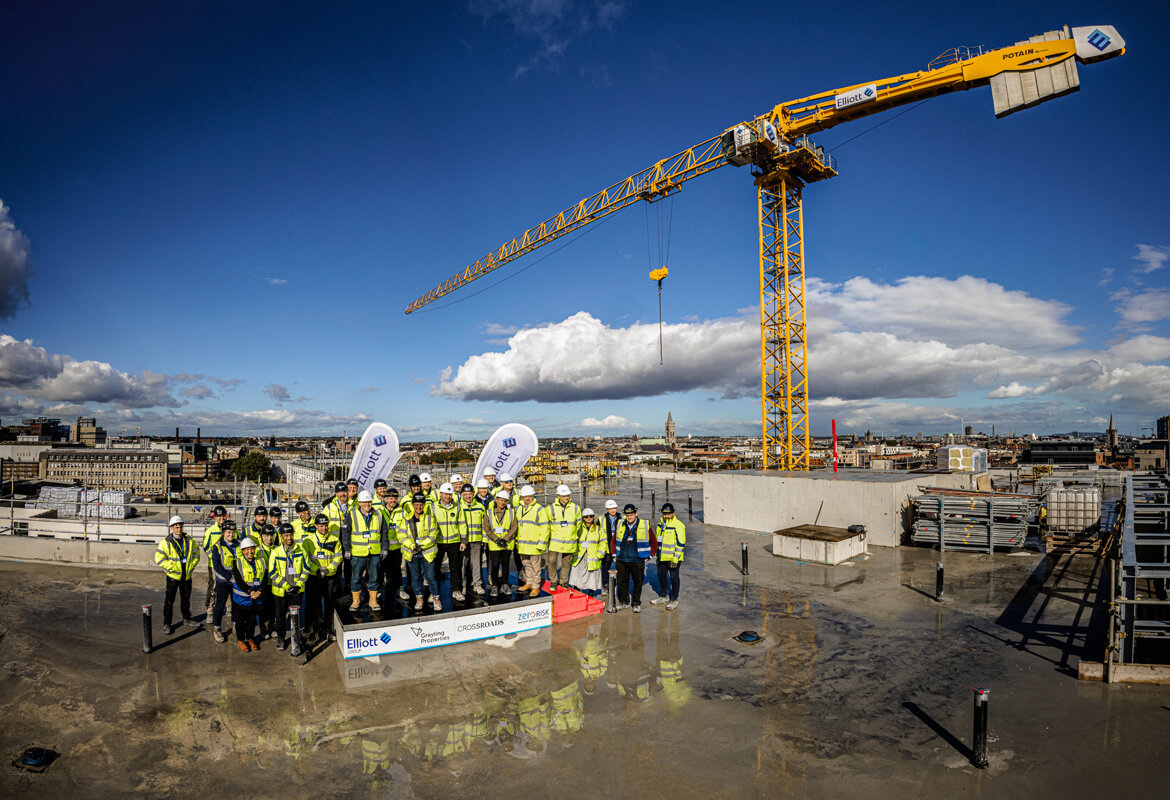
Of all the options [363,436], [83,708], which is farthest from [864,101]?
[83,708]

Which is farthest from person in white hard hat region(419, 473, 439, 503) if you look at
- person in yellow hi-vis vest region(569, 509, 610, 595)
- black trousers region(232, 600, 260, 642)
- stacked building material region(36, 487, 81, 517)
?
stacked building material region(36, 487, 81, 517)

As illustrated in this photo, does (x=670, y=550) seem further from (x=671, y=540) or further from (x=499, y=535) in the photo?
(x=499, y=535)

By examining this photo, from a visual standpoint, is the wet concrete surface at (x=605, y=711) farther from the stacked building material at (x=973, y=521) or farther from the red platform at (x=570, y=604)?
the stacked building material at (x=973, y=521)

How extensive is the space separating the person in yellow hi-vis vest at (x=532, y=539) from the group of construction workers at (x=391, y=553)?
0.05ft

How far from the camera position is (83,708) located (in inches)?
254

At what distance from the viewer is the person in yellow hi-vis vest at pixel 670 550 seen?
977cm

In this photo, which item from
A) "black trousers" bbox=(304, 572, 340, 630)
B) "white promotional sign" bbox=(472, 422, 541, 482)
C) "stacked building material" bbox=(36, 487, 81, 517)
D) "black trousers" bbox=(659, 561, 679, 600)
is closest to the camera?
"black trousers" bbox=(304, 572, 340, 630)

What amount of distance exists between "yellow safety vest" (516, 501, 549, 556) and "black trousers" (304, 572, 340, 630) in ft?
9.53

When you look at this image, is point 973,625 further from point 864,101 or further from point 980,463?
point 864,101

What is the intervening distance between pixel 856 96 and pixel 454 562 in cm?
2617

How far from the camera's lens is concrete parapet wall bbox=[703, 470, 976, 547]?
55.6 ft

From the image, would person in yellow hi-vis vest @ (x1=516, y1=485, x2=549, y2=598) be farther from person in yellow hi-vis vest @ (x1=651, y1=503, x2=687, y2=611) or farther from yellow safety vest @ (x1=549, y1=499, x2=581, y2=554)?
person in yellow hi-vis vest @ (x1=651, y1=503, x2=687, y2=611)

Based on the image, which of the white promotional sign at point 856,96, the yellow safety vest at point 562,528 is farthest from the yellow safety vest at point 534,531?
the white promotional sign at point 856,96

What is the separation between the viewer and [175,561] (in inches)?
342
